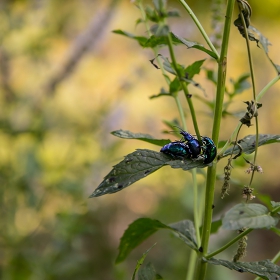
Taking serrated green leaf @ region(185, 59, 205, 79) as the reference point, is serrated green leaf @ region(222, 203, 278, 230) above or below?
below

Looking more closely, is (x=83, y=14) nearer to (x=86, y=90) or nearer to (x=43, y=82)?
(x=86, y=90)

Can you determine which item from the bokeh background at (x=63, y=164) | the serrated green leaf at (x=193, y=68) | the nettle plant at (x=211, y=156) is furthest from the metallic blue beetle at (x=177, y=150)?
the bokeh background at (x=63, y=164)

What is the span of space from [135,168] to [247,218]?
0.44 ft

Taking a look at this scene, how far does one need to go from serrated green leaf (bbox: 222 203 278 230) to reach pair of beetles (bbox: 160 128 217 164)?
80 millimetres

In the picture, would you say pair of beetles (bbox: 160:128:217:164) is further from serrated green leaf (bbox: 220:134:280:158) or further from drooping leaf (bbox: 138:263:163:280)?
drooping leaf (bbox: 138:263:163:280)

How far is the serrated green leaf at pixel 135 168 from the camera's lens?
0.49 metres

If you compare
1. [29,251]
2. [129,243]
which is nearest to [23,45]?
[29,251]

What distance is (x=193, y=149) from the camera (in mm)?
535

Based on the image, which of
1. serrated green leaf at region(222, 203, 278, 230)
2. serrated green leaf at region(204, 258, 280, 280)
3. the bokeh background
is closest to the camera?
serrated green leaf at region(222, 203, 278, 230)

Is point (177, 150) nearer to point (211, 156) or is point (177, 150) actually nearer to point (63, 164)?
point (211, 156)

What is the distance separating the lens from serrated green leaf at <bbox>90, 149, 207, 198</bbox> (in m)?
0.49

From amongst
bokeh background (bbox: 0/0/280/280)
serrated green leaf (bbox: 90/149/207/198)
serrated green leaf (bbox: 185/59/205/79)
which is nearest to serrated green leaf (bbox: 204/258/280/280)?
serrated green leaf (bbox: 90/149/207/198)

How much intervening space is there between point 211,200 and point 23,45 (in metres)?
1.23

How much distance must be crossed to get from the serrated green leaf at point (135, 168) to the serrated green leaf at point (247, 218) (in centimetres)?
8
